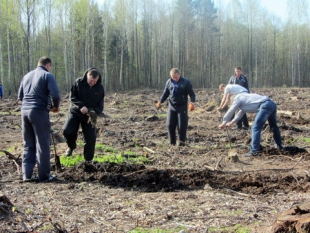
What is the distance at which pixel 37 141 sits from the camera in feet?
19.3

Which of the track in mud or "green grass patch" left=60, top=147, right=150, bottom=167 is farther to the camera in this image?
"green grass patch" left=60, top=147, right=150, bottom=167

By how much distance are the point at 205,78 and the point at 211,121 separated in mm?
41324

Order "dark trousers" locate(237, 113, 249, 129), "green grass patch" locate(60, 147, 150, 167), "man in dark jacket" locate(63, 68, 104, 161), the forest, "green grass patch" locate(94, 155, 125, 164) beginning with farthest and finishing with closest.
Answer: the forest < "dark trousers" locate(237, 113, 249, 129) < "green grass patch" locate(94, 155, 125, 164) < "green grass patch" locate(60, 147, 150, 167) < "man in dark jacket" locate(63, 68, 104, 161)

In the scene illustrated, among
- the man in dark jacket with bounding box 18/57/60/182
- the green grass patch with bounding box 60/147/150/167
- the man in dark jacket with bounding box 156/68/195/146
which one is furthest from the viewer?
the man in dark jacket with bounding box 156/68/195/146

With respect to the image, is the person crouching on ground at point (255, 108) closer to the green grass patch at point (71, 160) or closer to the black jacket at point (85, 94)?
the black jacket at point (85, 94)

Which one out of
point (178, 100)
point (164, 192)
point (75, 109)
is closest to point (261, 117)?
point (178, 100)

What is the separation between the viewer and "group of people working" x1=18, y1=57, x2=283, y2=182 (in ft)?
19.2

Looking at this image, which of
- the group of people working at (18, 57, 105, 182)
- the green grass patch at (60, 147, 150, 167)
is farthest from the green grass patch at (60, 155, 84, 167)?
the group of people working at (18, 57, 105, 182)

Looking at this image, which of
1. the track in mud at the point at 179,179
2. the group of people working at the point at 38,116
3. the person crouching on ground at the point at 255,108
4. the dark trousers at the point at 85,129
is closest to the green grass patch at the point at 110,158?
the dark trousers at the point at 85,129

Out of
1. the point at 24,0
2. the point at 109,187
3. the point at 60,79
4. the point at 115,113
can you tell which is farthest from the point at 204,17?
the point at 109,187

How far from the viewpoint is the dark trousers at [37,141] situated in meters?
5.84

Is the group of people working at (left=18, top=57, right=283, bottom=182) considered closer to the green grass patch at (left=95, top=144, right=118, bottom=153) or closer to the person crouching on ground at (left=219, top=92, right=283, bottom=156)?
the person crouching on ground at (left=219, top=92, right=283, bottom=156)

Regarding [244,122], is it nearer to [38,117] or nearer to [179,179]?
[179,179]

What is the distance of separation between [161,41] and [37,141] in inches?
1914
